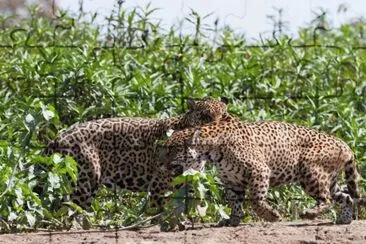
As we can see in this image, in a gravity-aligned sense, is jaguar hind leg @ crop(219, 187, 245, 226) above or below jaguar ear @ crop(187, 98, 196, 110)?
below

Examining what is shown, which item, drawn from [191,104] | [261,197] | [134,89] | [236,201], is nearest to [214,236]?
[261,197]

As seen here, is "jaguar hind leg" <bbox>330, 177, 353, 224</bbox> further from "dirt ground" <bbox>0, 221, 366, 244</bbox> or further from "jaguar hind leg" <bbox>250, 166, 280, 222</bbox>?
"dirt ground" <bbox>0, 221, 366, 244</bbox>

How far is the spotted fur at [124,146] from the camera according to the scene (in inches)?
388

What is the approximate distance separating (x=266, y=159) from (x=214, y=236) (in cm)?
140

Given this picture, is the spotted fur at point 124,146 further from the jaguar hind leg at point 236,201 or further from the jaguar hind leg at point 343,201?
the jaguar hind leg at point 343,201

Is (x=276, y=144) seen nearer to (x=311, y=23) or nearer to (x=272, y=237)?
(x=272, y=237)

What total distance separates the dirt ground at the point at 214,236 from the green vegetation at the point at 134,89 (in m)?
0.20

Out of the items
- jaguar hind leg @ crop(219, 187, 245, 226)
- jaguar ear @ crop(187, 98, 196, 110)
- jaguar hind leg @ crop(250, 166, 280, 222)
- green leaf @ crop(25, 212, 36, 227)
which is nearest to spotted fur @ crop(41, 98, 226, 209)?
jaguar ear @ crop(187, 98, 196, 110)

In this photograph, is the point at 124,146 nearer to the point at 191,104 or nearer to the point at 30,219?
the point at 191,104

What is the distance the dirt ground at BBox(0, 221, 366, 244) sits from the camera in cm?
815

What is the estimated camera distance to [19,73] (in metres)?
12.0

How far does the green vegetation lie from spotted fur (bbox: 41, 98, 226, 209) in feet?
0.57

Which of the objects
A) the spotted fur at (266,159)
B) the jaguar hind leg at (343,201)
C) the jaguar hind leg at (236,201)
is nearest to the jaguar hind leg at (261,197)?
the spotted fur at (266,159)

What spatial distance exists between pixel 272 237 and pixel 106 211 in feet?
5.84
